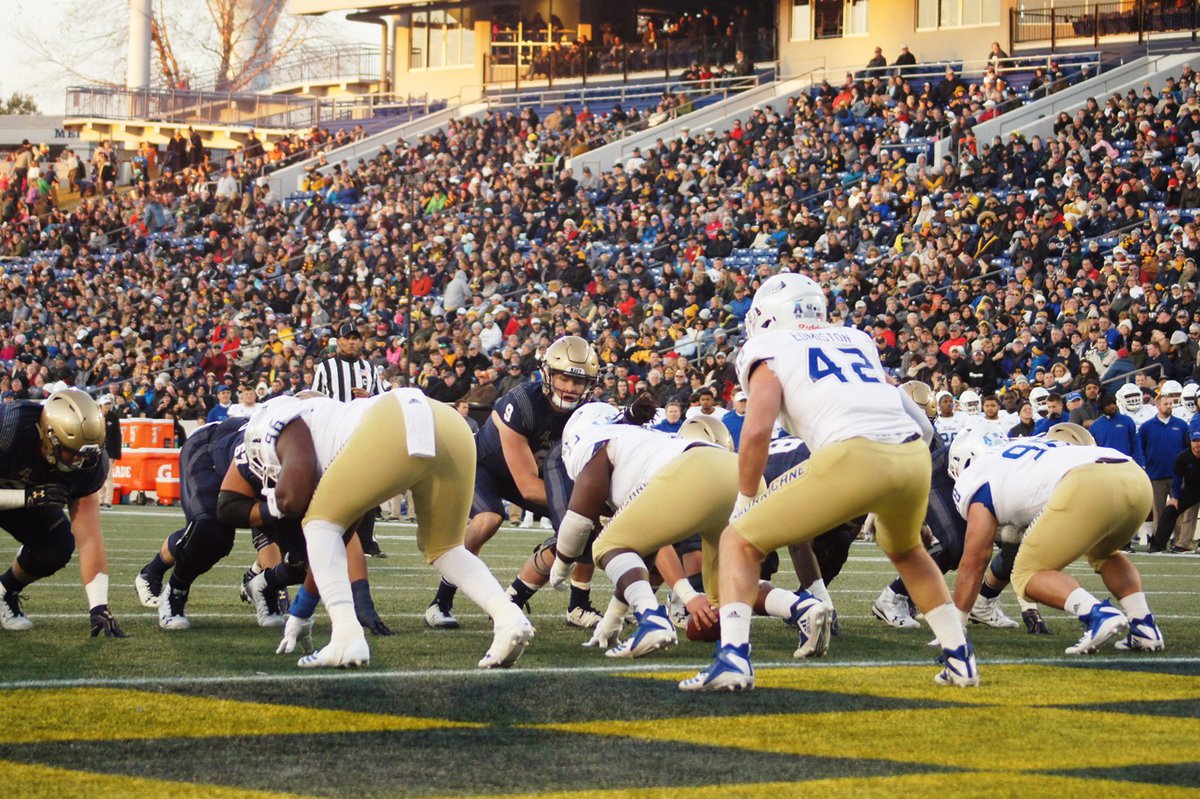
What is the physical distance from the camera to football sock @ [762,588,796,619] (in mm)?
7211

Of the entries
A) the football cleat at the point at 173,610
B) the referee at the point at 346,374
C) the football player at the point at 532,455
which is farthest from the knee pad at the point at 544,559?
the referee at the point at 346,374

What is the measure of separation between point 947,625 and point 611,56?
34233 millimetres

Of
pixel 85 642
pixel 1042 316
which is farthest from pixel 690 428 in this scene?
pixel 1042 316

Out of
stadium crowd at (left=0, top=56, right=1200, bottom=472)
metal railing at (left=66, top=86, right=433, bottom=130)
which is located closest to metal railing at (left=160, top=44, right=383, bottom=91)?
metal railing at (left=66, top=86, right=433, bottom=130)

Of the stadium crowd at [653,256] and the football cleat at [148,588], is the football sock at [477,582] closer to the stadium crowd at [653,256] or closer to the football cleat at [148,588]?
the football cleat at [148,588]

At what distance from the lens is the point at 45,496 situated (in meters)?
7.39

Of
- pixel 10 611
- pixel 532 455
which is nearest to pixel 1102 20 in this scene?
pixel 532 455

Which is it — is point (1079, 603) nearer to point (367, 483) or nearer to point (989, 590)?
point (989, 590)

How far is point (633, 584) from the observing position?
705 centimetres

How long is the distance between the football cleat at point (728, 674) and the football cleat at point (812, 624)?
1019mm

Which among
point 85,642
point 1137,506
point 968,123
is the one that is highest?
point 968,123

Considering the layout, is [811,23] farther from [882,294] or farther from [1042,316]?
[1042,316]

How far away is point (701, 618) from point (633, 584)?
0.43 meters

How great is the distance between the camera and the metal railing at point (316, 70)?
5206cm
